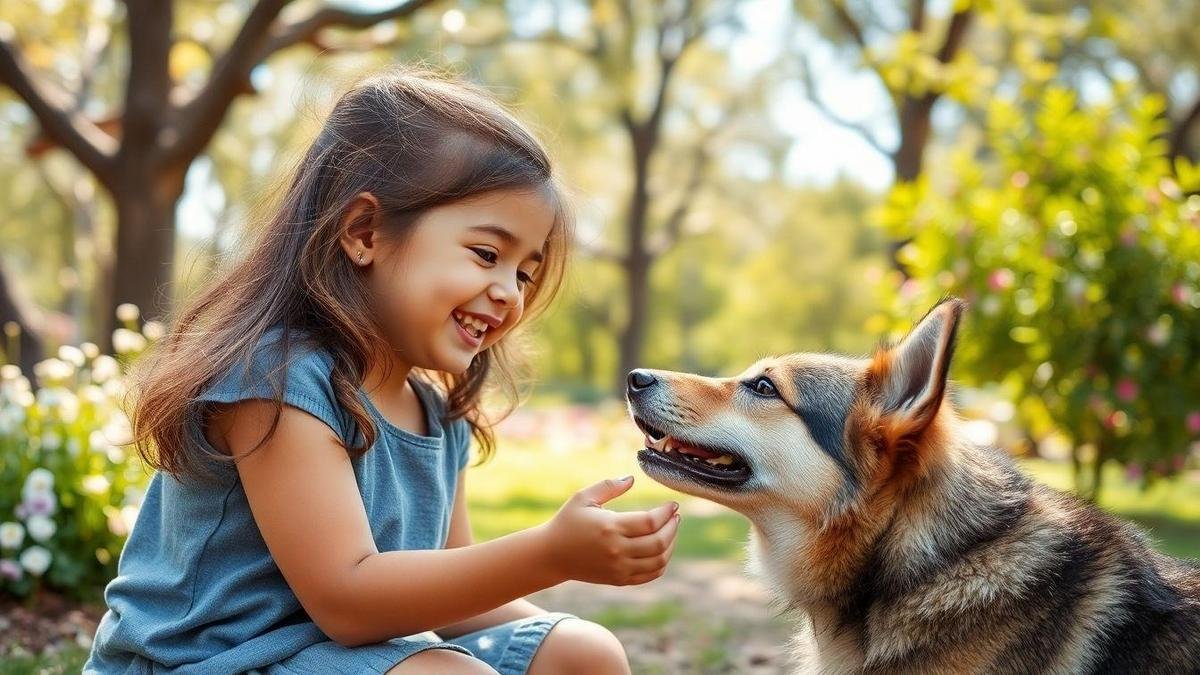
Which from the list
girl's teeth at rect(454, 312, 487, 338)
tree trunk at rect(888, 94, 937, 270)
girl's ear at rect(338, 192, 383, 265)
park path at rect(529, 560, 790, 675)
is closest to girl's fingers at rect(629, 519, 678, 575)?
girl's teeth at rect(454, 312, 487, 338)

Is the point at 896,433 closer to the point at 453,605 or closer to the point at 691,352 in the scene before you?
the point at 453,605

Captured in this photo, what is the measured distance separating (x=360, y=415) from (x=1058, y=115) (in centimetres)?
741

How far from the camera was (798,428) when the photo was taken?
3.07 metres

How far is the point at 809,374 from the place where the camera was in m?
3.18

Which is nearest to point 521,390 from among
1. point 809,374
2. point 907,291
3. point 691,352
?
point 809,374

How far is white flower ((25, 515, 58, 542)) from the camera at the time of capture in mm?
4488

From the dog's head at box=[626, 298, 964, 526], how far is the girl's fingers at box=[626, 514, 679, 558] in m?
0.69

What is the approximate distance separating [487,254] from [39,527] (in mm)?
2879

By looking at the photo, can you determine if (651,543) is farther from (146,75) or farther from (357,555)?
(146,75)

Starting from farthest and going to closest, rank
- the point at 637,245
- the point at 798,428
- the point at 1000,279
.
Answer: the point at 637,245 → the point at 1000,279 → the point at 798,428

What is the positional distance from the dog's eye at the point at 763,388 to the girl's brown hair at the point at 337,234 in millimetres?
767

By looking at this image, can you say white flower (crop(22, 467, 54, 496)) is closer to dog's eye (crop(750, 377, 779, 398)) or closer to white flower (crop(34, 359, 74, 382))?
white flower (crop(34, 359, 74, 382))

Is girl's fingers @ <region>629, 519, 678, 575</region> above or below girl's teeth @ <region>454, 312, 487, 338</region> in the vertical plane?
below

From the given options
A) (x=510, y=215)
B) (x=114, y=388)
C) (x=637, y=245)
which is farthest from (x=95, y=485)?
(x=637, y=245)
